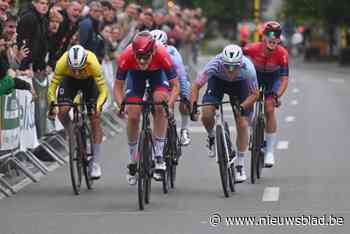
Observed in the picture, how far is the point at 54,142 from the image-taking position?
60.7ft

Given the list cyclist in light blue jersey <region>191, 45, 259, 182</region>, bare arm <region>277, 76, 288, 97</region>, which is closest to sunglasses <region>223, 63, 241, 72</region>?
cyclist in light blue jersey <region>191, 45, 259, 182</region>

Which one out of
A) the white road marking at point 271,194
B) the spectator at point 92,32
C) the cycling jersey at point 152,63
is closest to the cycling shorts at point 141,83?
the cycling jersey at point 152,63

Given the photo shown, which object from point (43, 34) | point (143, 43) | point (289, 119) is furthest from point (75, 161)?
point (289, 119)

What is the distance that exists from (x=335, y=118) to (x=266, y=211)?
1306 centimetres

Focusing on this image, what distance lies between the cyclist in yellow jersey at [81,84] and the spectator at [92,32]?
4.77 meters

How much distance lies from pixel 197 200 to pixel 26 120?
131 inches

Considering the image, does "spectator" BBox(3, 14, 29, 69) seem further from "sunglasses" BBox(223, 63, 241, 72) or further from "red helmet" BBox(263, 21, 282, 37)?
"red helmet" BBox(263, 21, 282, 37)

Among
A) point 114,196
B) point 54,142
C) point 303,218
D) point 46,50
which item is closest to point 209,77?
point 114,196

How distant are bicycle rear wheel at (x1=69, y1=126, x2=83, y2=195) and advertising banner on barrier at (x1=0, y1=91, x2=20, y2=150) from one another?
2.80 ft

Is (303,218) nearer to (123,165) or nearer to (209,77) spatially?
(209,77)

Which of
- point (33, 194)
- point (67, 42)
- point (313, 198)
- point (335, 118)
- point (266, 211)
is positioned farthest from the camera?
point (335, 118)

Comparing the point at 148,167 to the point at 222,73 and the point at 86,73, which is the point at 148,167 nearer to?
the point at 222,73

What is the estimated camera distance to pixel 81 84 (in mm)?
14000

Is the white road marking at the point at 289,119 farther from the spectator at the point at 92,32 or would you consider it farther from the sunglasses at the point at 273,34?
the sunglasses at the point at 273,34
